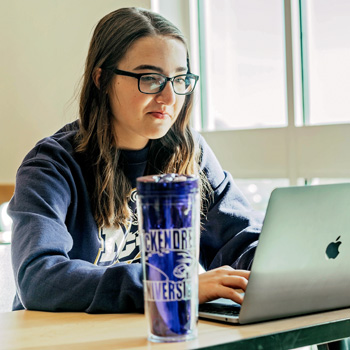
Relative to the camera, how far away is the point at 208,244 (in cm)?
175

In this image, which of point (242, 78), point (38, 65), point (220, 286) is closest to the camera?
point (220, 286)

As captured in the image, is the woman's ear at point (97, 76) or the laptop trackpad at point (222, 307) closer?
the laptop trackpad at point (222, 307)

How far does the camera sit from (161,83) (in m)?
1.56

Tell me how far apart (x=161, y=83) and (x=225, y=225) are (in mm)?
393

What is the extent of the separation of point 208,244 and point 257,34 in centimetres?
89

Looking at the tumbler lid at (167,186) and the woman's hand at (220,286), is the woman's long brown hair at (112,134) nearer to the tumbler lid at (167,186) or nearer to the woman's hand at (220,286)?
the woman's hand at (220,286)

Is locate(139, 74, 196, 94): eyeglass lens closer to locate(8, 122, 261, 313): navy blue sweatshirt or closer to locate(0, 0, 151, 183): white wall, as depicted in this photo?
locate(8, 122, 261, 313): navy blue sweatshirt

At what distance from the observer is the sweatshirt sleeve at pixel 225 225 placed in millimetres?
1602

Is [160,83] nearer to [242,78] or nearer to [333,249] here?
[333,249]

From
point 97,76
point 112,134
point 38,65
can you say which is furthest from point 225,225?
point 38,65

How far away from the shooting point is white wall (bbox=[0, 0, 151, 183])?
2.84 m

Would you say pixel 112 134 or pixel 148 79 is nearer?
pixel 148 79

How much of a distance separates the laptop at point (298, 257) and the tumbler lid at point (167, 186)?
120 mm

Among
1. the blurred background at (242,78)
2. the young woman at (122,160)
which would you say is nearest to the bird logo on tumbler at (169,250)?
the young woman at (122,160)
